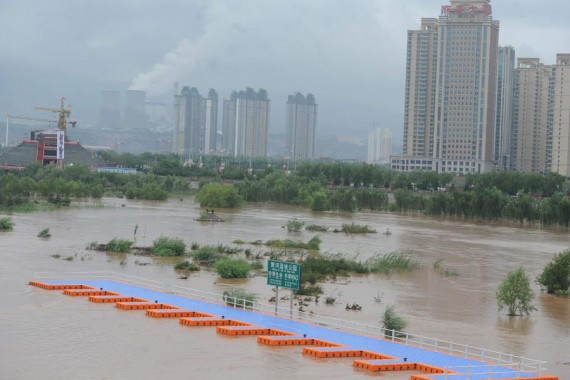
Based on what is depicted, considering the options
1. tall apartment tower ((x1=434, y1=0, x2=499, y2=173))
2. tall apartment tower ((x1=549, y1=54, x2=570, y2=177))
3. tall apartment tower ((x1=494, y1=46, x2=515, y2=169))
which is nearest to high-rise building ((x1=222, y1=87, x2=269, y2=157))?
tall apartment tower ((x1=494, y1=46, x2=515, y2=169))

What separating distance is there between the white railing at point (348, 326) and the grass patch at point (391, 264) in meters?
5.94

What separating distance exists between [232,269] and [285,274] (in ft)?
17.3

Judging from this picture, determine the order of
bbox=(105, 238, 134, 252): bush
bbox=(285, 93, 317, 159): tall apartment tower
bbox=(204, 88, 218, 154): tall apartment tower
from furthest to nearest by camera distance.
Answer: bbox=(285, 93, 317, 159): tall apartment tower
bbox=(204, 88, 218, 154): tall apartment tower
bbox=(105, 238, 134, 252): bush

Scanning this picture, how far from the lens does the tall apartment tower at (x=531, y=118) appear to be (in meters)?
85.2

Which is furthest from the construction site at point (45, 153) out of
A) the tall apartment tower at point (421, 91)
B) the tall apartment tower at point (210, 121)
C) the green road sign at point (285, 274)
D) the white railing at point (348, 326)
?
the tall apartment tower at point (210, 121)

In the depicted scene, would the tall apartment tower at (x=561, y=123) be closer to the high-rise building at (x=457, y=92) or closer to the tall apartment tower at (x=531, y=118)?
the high-rise building at (x=457, y=92)

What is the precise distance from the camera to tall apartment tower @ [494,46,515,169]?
85875mm

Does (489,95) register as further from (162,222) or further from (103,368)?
(103,368)

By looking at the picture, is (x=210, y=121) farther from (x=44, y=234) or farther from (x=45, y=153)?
(x=44, y=234)

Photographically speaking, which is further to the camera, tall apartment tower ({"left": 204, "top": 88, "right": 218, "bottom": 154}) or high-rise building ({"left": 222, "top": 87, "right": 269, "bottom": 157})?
tall apartment tower ({"left": 204, "top": 88, "right": 218, "bottom": 154})

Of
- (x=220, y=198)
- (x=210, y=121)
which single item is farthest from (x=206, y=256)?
(x=210, y=121)

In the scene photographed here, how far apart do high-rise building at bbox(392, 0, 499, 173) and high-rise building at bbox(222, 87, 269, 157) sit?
74.8 m

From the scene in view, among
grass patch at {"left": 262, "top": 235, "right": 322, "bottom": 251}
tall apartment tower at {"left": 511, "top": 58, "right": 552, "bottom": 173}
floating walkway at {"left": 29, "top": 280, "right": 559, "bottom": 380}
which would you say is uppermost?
tall apartment tower at {"left": 511, "top": 58, "right": 552, "bottom": 173}

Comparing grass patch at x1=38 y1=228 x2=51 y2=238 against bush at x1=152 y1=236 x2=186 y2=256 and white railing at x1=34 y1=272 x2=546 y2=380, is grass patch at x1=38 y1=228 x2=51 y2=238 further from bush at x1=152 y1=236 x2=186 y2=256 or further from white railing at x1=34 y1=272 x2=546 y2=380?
white railing at x1=34 y1=272 x2=546 y2=380
